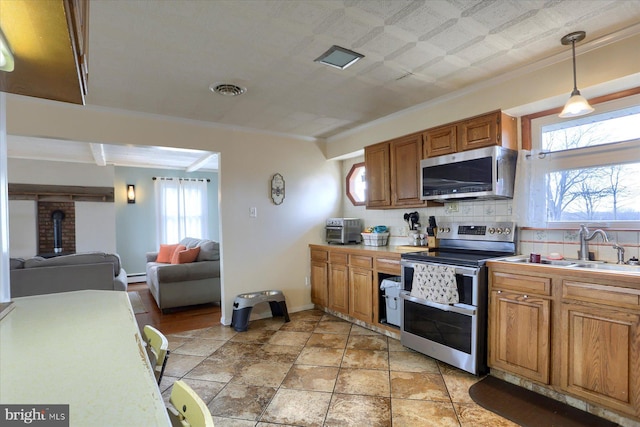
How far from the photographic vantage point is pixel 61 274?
11.6 ft

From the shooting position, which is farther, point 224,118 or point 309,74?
point 224,118

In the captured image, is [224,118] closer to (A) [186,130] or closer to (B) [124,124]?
(A) [186,130]

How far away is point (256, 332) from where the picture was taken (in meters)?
3.51

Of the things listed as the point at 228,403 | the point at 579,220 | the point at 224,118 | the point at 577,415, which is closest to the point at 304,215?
the point at 224,118

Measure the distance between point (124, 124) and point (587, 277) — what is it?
3.93 meters

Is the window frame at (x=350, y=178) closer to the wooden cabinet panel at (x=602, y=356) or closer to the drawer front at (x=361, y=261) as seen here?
the drawer front at (x=361, y=261)

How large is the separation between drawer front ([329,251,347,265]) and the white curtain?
425 centimetres

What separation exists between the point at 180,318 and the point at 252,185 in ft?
6.25

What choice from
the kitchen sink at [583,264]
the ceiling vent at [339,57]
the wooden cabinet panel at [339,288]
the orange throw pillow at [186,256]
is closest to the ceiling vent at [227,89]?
the ceiling vent at [339,57]

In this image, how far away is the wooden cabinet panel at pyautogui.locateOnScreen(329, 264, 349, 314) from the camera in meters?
3.76

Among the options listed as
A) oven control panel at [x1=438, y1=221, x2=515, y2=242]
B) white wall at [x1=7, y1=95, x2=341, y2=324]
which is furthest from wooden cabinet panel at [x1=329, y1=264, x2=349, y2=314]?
oven control panel at [x1=438, y1=221, x2=515, y2=242]

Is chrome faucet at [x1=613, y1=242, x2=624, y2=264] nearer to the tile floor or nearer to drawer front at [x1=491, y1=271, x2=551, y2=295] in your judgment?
drawer front at [x1=491, y1=271, x2=551, y2=295]

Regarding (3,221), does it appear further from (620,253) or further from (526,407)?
(620,253)

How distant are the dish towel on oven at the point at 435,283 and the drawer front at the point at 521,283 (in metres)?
0.29
